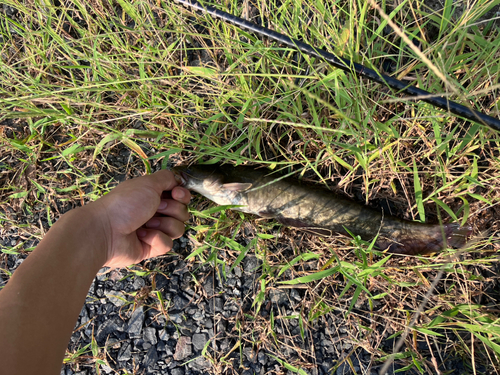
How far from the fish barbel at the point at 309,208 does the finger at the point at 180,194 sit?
46 millimetres

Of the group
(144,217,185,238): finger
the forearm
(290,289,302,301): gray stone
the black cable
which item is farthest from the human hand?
the black cable

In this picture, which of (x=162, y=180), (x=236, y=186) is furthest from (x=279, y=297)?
(x=162, y=180)

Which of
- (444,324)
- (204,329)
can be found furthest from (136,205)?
(444,324)

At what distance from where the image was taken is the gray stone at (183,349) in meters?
2.61

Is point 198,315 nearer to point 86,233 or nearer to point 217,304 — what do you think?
point 217,304

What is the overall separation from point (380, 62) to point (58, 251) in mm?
2733

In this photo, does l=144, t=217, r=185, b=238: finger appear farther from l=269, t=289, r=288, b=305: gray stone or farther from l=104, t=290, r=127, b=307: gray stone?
l=269, t=289, r=288, b=305: gray stone

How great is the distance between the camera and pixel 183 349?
262 centimetres

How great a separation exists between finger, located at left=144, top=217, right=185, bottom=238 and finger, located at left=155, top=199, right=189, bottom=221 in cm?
4

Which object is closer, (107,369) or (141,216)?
(141,216)

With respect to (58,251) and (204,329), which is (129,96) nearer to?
(58,251)

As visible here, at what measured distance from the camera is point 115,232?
7.77 ft

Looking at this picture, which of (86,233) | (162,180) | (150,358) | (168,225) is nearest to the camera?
(86,233)

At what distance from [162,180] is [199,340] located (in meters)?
1.37
